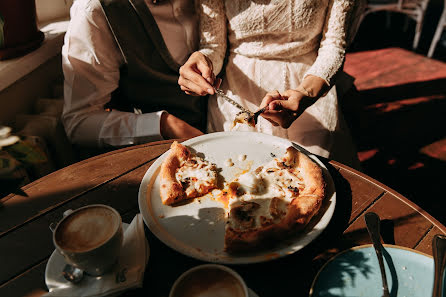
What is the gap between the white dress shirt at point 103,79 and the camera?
1.41 m

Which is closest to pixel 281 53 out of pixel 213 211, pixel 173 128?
pixel 173 128

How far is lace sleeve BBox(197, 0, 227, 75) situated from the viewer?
1.51 metres

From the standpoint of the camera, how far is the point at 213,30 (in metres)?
1.56

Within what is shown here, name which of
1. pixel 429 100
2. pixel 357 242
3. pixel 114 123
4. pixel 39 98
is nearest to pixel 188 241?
pixel 357 242

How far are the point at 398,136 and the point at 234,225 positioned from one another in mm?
2377

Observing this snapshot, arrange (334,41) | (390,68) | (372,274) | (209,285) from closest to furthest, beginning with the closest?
1. (209,285)
2. (372,274)
3. (334,41)
4. (390,68)

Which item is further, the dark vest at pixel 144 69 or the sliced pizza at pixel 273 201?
the dark vest at pixel 144 69

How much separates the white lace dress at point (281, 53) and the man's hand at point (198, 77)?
0.15 m

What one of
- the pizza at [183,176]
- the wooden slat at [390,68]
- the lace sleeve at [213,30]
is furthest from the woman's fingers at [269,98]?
the wooden slat at [390,68]

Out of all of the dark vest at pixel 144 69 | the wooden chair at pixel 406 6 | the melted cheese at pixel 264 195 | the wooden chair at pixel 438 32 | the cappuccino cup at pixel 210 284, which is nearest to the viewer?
the cappuccino cup at pixel 210 284

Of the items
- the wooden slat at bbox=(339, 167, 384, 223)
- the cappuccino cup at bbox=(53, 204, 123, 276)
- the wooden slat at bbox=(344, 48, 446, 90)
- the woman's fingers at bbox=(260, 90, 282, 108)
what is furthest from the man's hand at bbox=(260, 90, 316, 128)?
the wooden slat at bbox=(344, 48, 446, 90)

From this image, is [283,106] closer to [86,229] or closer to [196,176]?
[196,176]

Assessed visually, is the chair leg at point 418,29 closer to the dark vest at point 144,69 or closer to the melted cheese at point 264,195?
the dark vest at point 144,69

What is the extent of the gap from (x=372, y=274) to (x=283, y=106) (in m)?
0.68
